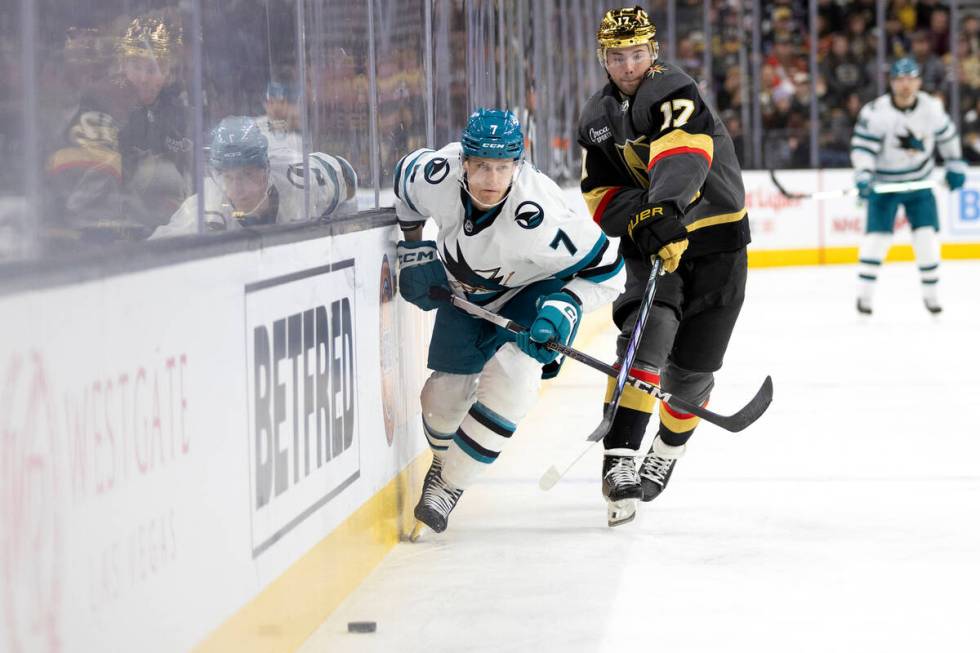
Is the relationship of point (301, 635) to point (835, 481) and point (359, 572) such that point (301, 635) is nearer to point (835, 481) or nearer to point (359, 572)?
point (359, 572)

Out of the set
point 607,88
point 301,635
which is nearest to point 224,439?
point 301,635

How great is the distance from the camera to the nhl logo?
3.24 m

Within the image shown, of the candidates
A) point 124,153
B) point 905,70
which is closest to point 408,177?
point 124,153

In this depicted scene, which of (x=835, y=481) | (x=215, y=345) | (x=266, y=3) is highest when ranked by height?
(x=266, y=3)

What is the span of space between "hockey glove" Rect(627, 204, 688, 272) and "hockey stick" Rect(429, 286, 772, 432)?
288 mm

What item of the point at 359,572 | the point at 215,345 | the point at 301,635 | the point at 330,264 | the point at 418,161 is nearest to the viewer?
the point at 215,345

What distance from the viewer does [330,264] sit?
2873mm

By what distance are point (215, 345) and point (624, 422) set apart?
169cm

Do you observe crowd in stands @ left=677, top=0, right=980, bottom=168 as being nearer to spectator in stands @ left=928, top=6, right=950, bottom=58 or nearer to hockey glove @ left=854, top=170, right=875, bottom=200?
spectator in stands @ left=928, top=6, right=950, bottom=58

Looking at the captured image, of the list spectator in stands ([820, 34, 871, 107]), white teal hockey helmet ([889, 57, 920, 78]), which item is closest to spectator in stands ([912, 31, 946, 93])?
spectator in stands ([820, 34, 871, 107])

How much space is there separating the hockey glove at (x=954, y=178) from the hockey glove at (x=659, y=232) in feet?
18.7

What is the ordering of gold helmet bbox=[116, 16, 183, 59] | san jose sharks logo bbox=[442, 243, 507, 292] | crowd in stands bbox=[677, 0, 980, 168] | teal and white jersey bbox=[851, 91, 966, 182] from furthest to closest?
1. crowd in stands bbox=[677, 0, 980, 168]
2. teal and white jersey bbox=[851, 91, 966, 182]
3. san jose sharks logo bbox=[442, 243, 507, 292]
4. gold helmet bbox=[116, 16, 183, 59]

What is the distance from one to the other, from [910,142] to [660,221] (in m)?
5.58

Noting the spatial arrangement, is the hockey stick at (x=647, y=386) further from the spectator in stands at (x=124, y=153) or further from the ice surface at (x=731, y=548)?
the spectator in stands at (x=124, y=153)
